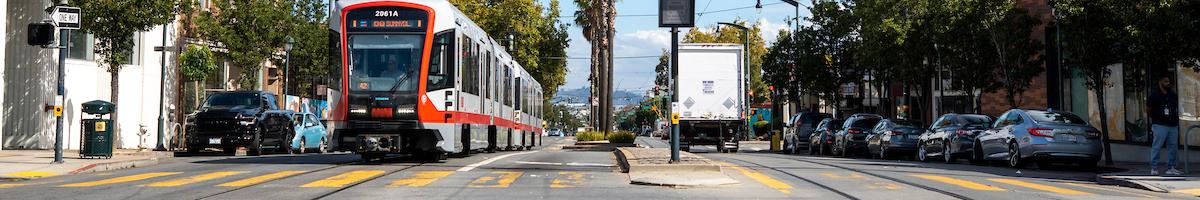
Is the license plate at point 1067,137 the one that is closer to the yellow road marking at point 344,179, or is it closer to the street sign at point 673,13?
the street sign at point 673,13

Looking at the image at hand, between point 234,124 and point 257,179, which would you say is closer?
point 257,179

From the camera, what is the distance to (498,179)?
14.6 meters

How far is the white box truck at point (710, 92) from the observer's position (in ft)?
108

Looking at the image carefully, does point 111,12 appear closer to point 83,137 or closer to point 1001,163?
point 83,137

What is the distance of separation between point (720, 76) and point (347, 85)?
654 inches

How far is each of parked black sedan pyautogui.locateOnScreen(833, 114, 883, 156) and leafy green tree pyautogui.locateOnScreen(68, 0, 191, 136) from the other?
17.9m

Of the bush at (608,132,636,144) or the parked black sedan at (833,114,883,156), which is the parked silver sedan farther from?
the bush at (608,132,636,144)

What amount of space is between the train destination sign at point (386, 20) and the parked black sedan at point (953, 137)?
37.2ft

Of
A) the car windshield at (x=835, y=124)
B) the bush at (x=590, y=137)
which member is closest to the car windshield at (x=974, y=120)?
the car windshield at (x=835, y=124)

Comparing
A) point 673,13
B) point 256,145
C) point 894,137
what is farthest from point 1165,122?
point 256,145

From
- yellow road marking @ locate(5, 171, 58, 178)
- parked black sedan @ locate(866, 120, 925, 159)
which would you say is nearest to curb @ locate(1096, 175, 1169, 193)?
parked black sedan @ locate(866, 120, 925, 159)

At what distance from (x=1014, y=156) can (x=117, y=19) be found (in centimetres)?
2096

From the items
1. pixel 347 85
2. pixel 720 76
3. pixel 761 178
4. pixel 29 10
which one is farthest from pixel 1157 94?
pixel 29 10

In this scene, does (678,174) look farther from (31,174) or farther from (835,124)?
(835,124)
